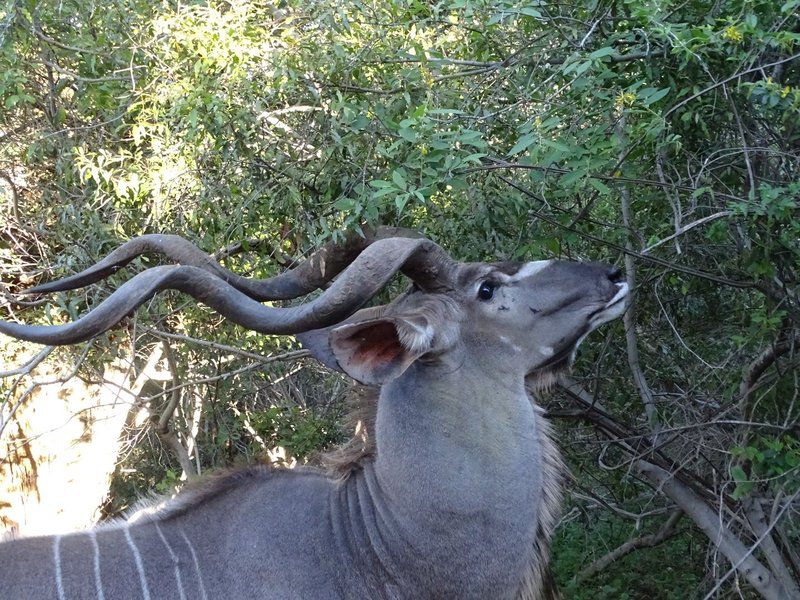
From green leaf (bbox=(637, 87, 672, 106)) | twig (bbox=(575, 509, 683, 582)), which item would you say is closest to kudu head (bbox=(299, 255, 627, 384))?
green leaf (bbox=(637, 87, 672, 106))

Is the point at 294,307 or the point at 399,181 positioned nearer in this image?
the point at 294,307

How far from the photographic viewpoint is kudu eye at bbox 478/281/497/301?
10.3ft

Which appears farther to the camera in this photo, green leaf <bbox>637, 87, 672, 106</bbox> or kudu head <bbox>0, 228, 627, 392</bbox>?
green leaf <bbox>637, 87, 672, 106</bbox>

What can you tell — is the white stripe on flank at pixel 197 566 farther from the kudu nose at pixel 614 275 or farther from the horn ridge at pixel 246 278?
the kudu nose at pixel 614 275

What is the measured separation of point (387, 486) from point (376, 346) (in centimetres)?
40

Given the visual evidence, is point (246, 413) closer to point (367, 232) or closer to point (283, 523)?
point (367, 232)

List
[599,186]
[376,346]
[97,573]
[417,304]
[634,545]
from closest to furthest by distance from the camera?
[97,573], [376,346], [417,304], [599,186], [634,545]

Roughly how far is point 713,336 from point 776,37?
1.65 m

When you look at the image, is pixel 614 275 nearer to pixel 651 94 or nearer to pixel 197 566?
pixel 651 94

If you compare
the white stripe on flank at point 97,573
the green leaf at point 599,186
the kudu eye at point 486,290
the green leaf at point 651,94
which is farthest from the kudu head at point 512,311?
the white stripe on flank at point 97,573

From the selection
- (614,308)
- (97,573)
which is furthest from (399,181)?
(97,573)

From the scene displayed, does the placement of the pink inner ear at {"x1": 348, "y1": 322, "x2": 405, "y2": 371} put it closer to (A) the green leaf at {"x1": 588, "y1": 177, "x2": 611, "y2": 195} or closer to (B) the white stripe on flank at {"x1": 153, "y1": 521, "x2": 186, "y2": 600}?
(B) the white stripe on flank at {"x1": 153, "y1": 521, "x2": 186, "y2": 600}

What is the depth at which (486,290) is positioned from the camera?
124 inches

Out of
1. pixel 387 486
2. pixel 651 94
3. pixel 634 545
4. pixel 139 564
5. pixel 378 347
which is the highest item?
pixel 651 94
